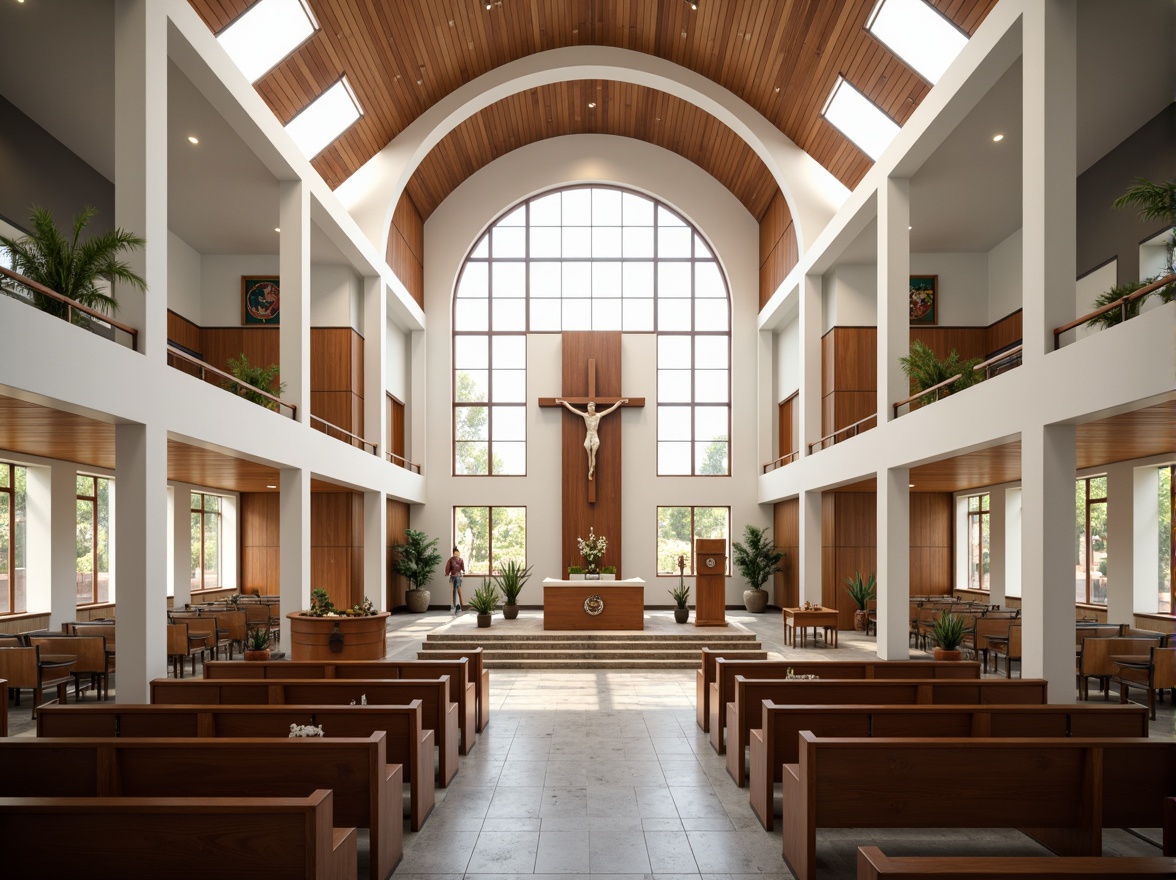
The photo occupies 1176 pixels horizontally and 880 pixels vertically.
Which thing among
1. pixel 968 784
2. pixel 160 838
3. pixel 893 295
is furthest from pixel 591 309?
pixel 160 838

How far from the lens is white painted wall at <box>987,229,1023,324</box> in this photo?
58.0 feet

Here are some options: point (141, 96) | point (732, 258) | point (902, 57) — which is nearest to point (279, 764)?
point (141, 96)

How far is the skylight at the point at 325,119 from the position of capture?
14.1 metres

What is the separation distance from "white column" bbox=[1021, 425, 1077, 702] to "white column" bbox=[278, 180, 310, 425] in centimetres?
948

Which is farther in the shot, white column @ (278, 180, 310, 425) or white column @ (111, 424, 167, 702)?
white column @ (278, 180, 310, 425)

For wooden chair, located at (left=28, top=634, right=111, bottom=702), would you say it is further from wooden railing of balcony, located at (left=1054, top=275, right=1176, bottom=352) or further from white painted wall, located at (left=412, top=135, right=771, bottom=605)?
white painted wall, located at (left=412, top=135, right=771, bottom=605)

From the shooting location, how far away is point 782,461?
21.1 metres

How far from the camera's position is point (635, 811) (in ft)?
20.2

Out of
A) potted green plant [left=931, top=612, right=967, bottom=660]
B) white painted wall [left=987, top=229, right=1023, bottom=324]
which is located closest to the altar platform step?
potted green plant [left=931, top=612, right=967, bottom=660]

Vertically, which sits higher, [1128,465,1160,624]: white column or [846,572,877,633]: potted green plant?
[1128,465,1160,624]: white column

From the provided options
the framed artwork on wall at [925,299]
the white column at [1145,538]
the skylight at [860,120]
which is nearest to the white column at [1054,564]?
the white column at [1145,538]

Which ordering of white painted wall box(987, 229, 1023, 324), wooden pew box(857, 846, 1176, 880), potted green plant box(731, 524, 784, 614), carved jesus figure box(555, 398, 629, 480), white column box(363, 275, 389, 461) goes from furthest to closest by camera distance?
carved jesus figure box(555, 398, 629, 480)
potted green plant box(731, 524, 784, 614)
white column box(363, 275, 389, 461)
white painted wall box(987, 229, 1023, 324)
wooden pew box(857, 846, 1176, 880)

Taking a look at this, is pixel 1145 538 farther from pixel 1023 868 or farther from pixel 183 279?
pixel 183 279

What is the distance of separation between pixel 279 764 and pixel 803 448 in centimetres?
1462
